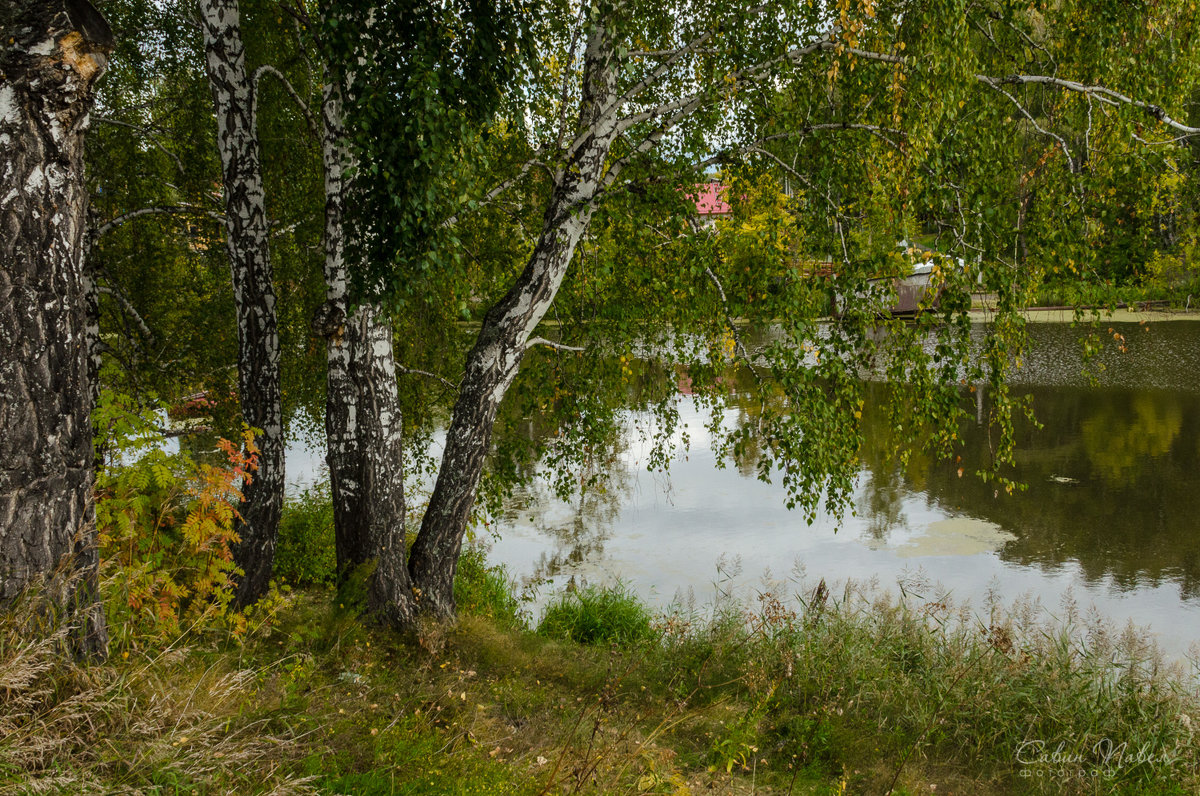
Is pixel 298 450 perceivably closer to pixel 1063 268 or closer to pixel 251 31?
pixel 251 31

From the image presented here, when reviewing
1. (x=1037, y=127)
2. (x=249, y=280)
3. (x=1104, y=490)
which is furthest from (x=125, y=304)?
(x=1104, y=490)

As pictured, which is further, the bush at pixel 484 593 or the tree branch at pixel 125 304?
the tree branch at pixel 125 304

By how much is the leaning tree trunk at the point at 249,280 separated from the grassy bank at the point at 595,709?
0.66 meters

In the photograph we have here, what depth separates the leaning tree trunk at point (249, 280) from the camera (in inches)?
198

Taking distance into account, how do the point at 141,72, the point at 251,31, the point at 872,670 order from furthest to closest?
the point at 141,72, the point at 251,31, the point at 872,670

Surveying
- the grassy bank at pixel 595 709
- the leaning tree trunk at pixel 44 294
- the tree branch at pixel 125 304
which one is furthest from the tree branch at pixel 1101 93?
the tree branch at pixel 125 304

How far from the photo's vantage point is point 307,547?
25.3 ft

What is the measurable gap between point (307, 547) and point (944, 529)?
8039mm

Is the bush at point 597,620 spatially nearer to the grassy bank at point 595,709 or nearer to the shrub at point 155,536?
the grassy bank at point 595,709

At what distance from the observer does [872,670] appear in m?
5.61

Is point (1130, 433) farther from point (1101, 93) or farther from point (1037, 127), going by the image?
point (1037, 127)

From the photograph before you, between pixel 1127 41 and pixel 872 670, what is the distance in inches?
174

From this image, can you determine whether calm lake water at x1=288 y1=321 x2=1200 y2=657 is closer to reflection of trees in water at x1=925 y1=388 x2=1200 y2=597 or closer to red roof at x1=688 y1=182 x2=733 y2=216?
reflection of trees in water at x1=925 y1=388 x2=1200 y2=597

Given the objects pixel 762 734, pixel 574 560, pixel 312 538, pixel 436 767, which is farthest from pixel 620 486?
pixel 436 767
